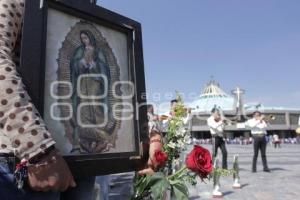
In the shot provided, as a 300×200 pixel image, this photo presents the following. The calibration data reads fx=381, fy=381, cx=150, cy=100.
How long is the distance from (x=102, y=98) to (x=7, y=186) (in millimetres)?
483

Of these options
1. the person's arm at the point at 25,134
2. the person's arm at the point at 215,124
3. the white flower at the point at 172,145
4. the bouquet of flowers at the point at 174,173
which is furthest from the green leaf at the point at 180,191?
the person's arm at the point at 215,124

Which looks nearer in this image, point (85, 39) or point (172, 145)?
point (85, 39)

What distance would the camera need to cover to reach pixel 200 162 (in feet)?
5.74

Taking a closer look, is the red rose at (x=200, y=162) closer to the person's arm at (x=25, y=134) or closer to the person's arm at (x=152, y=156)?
the person's arm at (x=152, y=156)

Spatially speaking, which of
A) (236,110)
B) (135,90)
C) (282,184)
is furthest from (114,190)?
(236,110)

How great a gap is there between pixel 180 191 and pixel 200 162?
0.22 meters

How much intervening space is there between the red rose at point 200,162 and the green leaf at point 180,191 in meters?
0.17

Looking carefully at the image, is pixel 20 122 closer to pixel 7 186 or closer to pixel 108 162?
pixel 7 186

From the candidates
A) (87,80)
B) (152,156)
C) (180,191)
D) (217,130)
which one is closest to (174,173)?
(180,191)

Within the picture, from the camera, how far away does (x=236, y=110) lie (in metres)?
90.3

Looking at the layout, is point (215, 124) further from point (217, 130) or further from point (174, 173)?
point (174, 173)

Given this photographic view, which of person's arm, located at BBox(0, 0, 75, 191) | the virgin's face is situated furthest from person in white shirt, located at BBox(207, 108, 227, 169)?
person's arm, located at BBox(0, 0, 75, 191)

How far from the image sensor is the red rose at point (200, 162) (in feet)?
5.68

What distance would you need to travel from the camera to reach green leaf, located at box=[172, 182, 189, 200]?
1.84 meters
